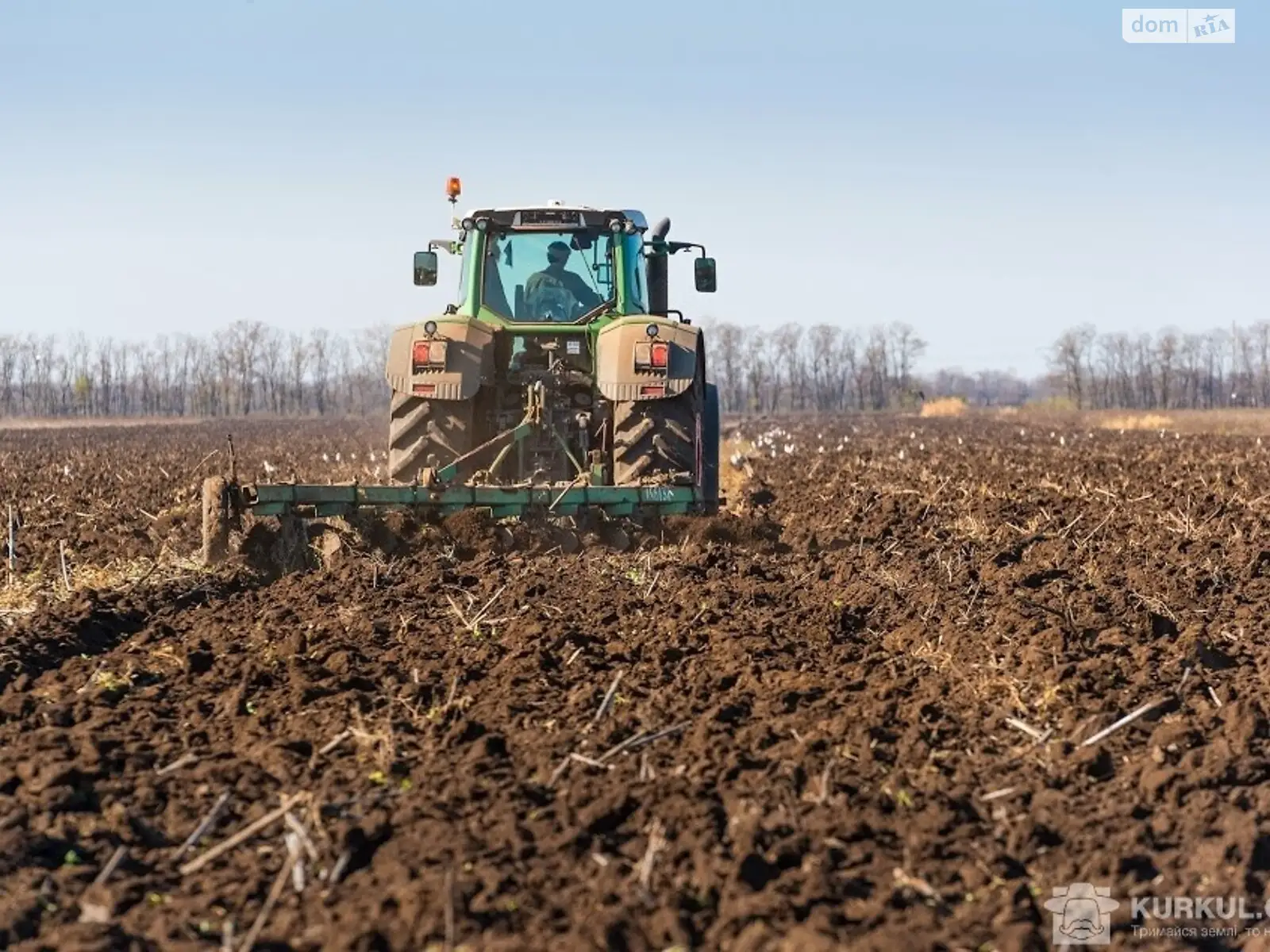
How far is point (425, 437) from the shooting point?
362 inches

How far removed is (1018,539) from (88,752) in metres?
6.59

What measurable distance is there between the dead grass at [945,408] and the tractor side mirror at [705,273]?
63258mm

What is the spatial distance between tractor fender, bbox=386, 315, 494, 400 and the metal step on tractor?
0.01 m

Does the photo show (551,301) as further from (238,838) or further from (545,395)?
(238,838)

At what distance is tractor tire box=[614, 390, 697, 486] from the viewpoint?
878cm

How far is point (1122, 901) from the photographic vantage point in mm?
3162

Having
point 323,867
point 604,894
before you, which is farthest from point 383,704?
point 604,894

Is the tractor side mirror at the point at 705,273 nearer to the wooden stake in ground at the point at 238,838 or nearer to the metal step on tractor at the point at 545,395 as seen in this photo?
the metal step on tractor at the point at 545,395

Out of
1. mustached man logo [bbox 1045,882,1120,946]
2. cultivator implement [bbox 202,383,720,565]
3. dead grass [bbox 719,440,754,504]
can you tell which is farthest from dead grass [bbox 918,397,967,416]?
mustached man logo [bbox 1045,882,1120,946]

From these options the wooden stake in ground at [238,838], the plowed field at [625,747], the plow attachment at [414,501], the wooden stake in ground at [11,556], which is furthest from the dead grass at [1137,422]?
the wooden stake in ground at [238,838]

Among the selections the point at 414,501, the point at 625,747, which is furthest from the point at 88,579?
the point at 625,747

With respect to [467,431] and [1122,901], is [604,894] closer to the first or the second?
[1122,901]

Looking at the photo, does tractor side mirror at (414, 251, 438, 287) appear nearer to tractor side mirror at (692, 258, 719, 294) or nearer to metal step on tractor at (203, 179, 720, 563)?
metal step on tractor at (203, 179, 720, 563)

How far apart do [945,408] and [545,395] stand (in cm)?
6698
